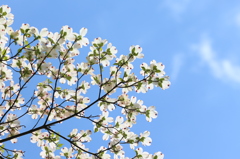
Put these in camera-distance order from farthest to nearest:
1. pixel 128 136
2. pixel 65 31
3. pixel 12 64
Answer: pixel 128 136, pixel 12 64, pixel 65 31

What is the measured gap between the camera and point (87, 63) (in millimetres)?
4172

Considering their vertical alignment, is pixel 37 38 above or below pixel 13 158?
above

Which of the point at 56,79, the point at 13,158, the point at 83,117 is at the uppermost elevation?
the point at 56,79

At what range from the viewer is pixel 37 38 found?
3881 mm

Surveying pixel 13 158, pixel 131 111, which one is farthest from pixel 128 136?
pixel 13 158

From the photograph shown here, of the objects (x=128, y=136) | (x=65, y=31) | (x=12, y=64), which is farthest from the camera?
(x=128, y=136)

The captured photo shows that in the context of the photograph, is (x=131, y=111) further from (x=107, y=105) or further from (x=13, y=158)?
(x=13, y=158)

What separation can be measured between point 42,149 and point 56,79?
1054mm

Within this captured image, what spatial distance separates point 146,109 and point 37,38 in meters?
1.69

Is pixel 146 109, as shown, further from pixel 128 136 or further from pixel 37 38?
pixel 37 38

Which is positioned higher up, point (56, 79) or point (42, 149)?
point (56, 79)

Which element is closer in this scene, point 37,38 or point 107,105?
point 37,38

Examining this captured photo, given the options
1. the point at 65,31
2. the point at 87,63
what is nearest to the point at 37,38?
the point at 65,31

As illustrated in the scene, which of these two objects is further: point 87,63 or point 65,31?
point 87,63
